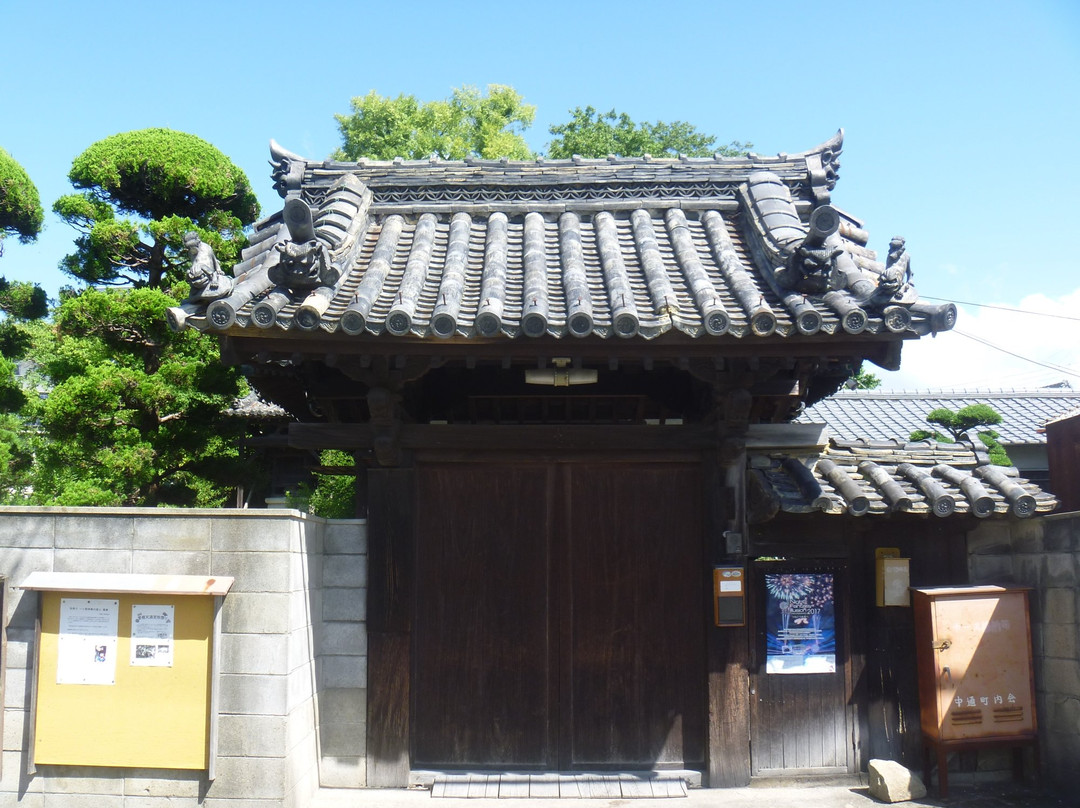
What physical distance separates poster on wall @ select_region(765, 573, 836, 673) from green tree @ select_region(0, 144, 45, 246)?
14.2 metres

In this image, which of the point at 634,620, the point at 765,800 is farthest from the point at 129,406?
the point at 765,800

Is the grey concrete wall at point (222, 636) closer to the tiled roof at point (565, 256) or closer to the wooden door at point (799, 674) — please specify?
the tiled roof at point (565, 256)

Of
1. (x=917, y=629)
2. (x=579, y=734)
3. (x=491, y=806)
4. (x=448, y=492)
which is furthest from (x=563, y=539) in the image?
(x=917, y=629)

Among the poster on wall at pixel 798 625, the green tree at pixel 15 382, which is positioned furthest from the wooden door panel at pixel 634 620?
the green tree at pixel 15 382

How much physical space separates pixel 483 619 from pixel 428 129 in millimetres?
22138

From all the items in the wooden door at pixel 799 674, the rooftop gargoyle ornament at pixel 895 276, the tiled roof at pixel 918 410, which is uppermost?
the tiled roof at pixel 918 410

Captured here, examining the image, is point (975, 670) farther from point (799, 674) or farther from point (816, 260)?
point (816, 260)

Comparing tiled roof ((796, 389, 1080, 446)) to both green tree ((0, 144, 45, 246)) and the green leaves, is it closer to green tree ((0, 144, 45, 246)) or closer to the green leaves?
the green leaves

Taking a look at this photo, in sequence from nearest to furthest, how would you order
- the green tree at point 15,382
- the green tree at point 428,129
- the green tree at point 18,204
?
the green tree at point 15,382 < the green tree at point 18,204 < the green tree at point 428,129

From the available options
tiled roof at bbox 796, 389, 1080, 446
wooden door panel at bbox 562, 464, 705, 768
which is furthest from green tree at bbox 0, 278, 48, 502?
tiled roof at bbox 796, 389, 1080, 446

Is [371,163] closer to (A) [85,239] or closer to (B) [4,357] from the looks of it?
(A) [85,239]

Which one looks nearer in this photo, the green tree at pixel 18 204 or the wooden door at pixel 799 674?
the wooden door at pixel 799 674

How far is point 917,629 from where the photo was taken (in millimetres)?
A: 7285

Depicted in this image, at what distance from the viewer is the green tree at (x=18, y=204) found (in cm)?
1427
